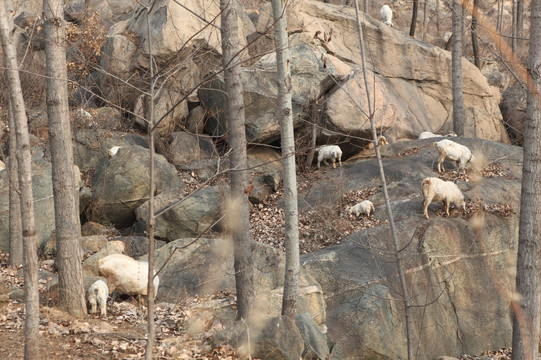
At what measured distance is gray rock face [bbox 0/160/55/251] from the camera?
13.5 meters

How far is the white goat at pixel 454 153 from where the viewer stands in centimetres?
1498

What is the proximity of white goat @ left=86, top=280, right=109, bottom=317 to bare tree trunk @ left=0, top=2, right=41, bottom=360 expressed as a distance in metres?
2.54

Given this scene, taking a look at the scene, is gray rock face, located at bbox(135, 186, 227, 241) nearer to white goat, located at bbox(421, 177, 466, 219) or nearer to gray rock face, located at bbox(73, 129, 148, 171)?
gray rock face, located at bbox(73, 129, 148, 171)

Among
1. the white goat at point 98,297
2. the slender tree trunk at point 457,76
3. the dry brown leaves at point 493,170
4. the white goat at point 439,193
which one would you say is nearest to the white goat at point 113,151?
the white goat at point 98,297

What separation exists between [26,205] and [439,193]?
8.98 meters

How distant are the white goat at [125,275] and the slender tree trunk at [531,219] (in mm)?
6060

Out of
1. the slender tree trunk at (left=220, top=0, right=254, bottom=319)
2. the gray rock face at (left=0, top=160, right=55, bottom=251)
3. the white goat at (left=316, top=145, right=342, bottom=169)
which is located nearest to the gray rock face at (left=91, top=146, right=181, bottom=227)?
the gray rock face at (left=0, top=160, right=55, bottom=251)

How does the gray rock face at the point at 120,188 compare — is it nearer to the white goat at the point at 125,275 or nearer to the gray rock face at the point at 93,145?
the gray rock face at the point at 93,145

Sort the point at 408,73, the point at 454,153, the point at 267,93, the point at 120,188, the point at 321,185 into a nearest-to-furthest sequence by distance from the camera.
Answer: the point at 454,153 → the point at 120,188 → the point at 321,185 → the point at 267,93 → the point at 408,73

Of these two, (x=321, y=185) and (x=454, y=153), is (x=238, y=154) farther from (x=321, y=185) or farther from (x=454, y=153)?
(x=454, y=153)

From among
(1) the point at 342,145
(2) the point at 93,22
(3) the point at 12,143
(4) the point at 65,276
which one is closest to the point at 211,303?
(4) the point at 65,276

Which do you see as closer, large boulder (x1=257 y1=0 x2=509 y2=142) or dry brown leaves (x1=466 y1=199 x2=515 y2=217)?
dry brown leaves (x1=466 y1=199 x2=515 y2=217)

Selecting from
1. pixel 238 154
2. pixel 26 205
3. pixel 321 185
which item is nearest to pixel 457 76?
pixel 321 185

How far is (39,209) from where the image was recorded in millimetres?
13797
